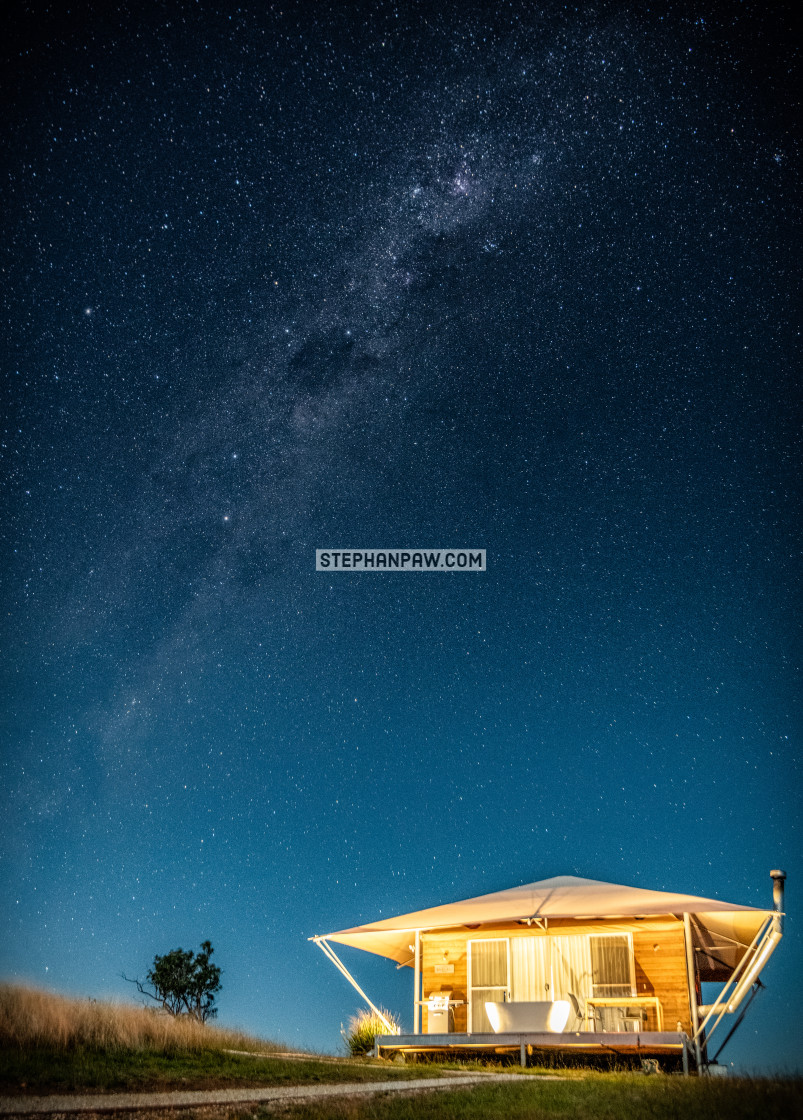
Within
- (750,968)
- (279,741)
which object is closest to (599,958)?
(750,968)

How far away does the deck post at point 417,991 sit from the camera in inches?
560

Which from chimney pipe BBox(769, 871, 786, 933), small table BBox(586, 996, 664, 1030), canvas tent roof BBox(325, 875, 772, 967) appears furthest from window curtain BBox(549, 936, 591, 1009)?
chimney pipe BBox(769, 871, 786, 933)

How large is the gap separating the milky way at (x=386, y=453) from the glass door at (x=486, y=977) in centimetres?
132

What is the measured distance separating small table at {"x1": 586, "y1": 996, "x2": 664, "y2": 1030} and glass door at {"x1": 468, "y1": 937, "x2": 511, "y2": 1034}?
1.59 m

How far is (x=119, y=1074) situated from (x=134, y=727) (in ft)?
35.4

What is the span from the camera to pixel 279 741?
60.3 feet

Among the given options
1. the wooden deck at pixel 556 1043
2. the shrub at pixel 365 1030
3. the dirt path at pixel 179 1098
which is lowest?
the shrub at pixel 365 1030

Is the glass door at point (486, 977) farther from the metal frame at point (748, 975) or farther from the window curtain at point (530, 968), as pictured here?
the metal frame at point (748, 975)

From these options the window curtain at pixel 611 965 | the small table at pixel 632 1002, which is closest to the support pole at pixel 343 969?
the small table at pixel 632 1002

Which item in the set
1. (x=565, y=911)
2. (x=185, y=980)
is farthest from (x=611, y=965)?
(x=185, y=980)

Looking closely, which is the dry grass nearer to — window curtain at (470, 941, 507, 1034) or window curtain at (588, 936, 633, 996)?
window curtain at (470, 941, 507, 1034)

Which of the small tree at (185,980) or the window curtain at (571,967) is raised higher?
the window curtain at (571,967)

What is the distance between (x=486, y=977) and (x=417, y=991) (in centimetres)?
120

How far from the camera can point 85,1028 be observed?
7727 millimetres
